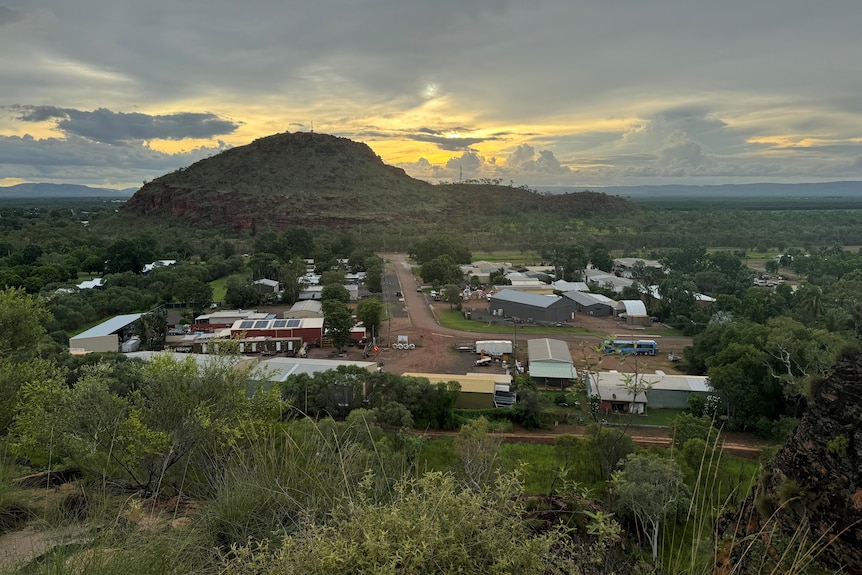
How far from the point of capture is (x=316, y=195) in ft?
266

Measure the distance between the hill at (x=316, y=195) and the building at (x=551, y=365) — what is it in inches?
2013

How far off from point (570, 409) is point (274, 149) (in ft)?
299

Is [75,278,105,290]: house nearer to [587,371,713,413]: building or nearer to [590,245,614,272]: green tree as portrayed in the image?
[587,371,713,413]: building

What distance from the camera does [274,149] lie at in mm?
96000

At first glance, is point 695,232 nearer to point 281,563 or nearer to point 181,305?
point 181,305

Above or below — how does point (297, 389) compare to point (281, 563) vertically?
below

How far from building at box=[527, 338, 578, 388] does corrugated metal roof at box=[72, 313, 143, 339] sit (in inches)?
768

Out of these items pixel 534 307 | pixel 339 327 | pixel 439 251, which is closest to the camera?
pixel 339 327

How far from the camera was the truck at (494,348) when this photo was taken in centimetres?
2289

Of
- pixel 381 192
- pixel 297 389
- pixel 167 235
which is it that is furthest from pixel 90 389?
pixel 381 192

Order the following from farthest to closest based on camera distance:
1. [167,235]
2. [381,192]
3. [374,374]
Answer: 1. [381,192]
2. [167,235]
3. [374,374]

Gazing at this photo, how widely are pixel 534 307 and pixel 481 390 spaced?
40.8ft

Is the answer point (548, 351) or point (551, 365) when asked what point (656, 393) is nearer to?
point (551, 365)

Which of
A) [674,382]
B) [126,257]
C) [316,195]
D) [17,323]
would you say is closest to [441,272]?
[674,382]
